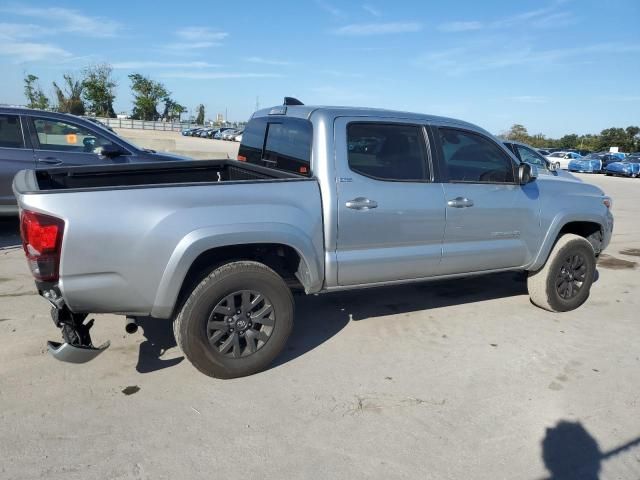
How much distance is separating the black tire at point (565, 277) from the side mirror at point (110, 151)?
5.56m

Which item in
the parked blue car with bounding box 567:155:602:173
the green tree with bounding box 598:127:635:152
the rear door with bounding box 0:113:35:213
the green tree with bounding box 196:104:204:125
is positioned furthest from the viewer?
the green tree with bounding box 196:104:204:125

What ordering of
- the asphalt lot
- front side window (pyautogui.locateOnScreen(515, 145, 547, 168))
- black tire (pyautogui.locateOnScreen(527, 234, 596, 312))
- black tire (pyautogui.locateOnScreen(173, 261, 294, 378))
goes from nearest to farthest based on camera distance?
the asphalt lot
black tire (pyautogui.locateOnScreen(173, 261, 294, 378))
black tire (pyautogui.locateOnScreen(527, 234, 596, 312))
front side window (pyautogui.locateOnScreen(515, 145, 547, 168))

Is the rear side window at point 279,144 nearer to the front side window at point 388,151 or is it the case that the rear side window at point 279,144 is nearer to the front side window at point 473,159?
the front side window at point 388,151

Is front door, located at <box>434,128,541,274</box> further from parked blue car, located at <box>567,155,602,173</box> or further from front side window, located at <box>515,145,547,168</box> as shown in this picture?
parked blue car, located at <box>567,155,602,173</box>

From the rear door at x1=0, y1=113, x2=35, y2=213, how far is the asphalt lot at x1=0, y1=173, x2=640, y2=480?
7.73 feet

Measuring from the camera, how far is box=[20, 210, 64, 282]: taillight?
2969mm

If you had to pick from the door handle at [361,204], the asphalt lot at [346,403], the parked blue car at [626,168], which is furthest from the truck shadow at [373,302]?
the parked blue car at [626,168]

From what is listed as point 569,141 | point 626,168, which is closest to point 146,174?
point 626,168

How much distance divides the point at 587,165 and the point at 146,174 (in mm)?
34349

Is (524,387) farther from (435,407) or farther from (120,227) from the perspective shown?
(120,227)

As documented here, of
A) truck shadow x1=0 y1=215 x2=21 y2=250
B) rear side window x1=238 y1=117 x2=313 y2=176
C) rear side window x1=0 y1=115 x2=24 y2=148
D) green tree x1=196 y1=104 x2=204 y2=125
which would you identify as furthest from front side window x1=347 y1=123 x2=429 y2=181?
green tree x1=196 y1=104 x2=204 y2=125

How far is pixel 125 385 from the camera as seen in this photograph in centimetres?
351

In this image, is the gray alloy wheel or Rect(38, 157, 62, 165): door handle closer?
the gray alloy wheel

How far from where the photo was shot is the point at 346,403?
134 inches
